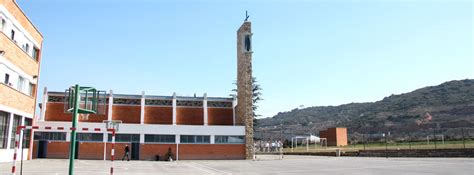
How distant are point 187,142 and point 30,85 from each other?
51.7 feet

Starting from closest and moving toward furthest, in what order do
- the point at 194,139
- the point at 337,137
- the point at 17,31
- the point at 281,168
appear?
the point at 281,168, the point at 17,31, the point at 194,139, the point at 337,137

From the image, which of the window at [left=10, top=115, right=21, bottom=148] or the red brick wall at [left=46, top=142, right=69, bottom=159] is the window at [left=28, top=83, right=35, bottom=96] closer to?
the window at [left=10, top=115, right=21, bottom=148]

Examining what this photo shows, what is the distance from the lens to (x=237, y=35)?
155 ft

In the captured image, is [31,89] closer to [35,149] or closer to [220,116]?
[35,149]

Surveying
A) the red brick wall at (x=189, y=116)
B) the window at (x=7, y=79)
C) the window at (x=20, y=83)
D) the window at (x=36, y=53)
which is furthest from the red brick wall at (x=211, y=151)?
the window at (x=7, y=79)

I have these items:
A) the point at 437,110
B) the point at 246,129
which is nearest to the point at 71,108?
the point at 246,129

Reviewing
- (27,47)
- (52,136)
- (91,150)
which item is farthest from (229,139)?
(27,47)

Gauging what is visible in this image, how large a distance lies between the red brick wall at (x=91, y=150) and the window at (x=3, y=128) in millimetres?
10529

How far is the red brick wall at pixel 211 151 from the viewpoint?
41625 mm

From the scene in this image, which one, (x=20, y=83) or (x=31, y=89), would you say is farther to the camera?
(x=31, y=89)

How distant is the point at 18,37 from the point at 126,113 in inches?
632

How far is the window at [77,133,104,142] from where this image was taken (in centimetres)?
4006

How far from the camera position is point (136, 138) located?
40.9 m

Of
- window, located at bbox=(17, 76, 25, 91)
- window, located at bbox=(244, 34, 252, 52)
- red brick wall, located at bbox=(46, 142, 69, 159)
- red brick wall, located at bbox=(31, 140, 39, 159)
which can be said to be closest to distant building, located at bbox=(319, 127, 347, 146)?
window, located at bbox=(244, 34, 252, 52)
